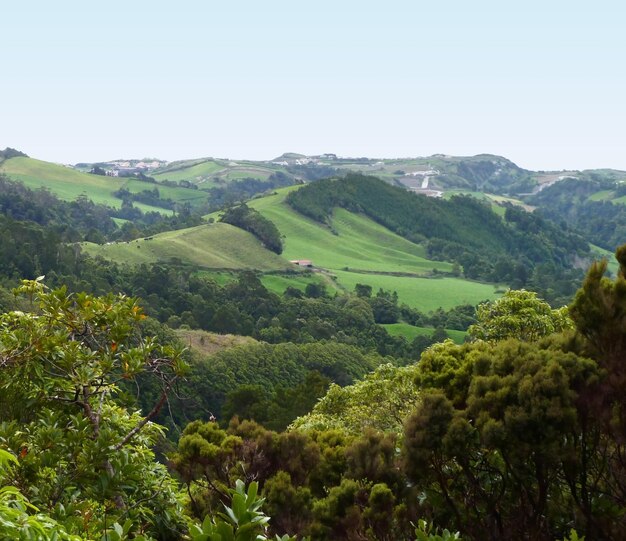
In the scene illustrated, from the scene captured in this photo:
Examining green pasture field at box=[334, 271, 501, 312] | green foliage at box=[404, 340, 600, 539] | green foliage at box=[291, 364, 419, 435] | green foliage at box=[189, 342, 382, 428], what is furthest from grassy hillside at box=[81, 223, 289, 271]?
green foliage at box=[404, 340, 600, 539]

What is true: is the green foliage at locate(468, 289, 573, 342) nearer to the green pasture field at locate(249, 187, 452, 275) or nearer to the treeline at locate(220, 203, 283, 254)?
the green pasture field at locate(249, 187, 452, 275)

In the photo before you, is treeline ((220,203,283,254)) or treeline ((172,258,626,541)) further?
Result: treeline ((220,203,283,254))

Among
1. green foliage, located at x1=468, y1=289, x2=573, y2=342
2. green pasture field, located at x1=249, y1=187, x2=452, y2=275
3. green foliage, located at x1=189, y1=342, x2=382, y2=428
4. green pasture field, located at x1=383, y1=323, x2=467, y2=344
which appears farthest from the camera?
green pasture field, located at x1=249, y1=187, x2=452, y2=275

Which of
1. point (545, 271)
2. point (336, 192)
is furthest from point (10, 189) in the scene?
point (545, 271)

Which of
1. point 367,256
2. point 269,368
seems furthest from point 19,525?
point 367,256

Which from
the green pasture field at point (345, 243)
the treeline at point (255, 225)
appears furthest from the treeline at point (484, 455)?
the treeline at point (255, 225)

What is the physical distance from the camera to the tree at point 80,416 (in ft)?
26.2

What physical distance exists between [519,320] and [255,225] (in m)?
131

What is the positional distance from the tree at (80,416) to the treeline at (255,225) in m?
138

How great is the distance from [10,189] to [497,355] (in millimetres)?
165437

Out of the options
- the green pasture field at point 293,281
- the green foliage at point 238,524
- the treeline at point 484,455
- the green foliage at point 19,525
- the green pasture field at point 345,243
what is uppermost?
the green foliage at point 238,524

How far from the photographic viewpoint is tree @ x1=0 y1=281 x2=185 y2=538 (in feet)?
26.2

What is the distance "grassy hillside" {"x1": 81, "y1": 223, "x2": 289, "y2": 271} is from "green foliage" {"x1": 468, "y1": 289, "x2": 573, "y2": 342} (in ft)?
350

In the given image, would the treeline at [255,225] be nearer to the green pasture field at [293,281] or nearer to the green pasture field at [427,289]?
the green pasture field at [293,281]
